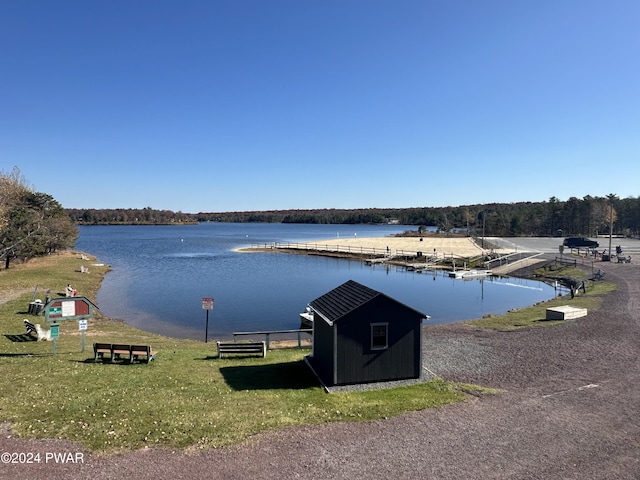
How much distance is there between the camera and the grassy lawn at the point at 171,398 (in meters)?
10.6

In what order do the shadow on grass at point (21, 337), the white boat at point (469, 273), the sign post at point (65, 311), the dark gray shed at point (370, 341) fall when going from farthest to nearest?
the white boat at point (469, 273) → the shadow on grass at point (21, 337) → the sign post at point (65, 311) → the dark gray shed at point (370, 341)

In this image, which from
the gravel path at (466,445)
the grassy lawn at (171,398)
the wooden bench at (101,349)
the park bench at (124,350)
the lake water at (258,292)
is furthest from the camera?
the lake water at (258,292)

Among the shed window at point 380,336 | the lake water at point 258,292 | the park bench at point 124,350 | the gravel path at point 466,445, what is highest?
the shed window at point 380,336

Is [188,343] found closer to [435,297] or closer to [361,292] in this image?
[361,292]

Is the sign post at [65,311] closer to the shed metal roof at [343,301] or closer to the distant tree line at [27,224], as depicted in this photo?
the shed metal roof at [343,301]

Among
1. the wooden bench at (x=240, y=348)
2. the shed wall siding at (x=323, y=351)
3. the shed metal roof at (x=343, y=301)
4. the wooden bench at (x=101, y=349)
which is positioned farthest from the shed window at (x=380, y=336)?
the wooden bench at (x=101, y=349)

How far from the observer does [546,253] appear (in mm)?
65125

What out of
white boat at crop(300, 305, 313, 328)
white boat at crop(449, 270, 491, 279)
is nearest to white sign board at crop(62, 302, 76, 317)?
white boat at crop(300, 305, 313, 328)

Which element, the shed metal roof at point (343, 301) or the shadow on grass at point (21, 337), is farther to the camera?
the shadow on grass at point (21, 337)

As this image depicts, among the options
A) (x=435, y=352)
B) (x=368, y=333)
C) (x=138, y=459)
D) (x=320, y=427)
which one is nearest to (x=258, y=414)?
(x=320, y=427)

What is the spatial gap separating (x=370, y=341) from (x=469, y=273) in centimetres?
4438

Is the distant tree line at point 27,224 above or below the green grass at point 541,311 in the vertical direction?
above

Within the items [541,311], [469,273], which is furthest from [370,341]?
[469,273]

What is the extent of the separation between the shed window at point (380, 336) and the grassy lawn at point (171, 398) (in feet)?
5.06
